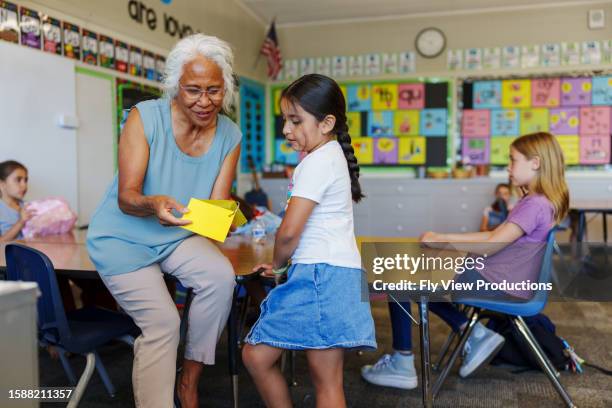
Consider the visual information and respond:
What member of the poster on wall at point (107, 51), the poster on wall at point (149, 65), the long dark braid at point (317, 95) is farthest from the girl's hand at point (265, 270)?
the poster on wall at point (149, 65)

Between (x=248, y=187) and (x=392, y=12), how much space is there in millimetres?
2765

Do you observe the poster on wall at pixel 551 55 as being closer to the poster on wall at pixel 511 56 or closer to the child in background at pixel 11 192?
the poster on wall at pixel 511 56

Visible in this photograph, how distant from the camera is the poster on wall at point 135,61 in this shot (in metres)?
4.80

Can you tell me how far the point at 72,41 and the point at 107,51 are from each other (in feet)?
1.31

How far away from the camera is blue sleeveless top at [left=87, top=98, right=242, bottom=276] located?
1.69m

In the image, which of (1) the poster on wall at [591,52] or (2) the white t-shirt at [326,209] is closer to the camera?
(2) the white t-shirt at [326,209]

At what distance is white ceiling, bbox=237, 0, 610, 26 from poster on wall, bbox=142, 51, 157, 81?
2.02 m

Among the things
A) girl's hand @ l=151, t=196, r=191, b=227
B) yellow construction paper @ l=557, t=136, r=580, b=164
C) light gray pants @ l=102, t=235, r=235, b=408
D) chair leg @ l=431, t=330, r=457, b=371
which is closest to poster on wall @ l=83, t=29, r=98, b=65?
light gray pants @ l=102, t=235, r=235, b=408

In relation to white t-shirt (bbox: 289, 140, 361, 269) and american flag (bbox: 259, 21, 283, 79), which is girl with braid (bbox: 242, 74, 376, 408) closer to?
white t-shirt (bbox: 289, 140, 361, 269)

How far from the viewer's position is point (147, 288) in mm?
1670

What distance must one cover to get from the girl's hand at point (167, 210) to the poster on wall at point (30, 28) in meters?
2.76

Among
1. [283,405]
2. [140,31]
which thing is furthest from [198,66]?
[140,31]

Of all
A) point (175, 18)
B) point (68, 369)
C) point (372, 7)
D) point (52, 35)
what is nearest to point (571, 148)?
point (372, 7)

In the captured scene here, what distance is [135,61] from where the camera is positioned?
486 cm
